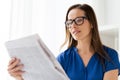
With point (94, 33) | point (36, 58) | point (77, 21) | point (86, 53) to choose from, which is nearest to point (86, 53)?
point (86, 53)

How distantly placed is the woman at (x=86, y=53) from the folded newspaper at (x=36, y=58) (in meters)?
0.14

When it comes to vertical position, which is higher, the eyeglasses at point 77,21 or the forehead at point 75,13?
the forehead at point 75,13

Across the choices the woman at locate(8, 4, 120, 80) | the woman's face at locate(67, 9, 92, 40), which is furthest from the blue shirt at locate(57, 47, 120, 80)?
the woman's face at locate(67, 9, 92, 40)

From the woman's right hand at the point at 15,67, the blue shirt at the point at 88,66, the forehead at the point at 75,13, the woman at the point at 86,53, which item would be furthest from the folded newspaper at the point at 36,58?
the forehead at the point at 75,13

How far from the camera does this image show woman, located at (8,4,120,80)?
4.18 feet

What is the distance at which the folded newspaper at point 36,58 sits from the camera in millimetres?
993

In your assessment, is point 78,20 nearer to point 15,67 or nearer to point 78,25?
point 78,25

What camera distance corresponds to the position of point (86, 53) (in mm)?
1398

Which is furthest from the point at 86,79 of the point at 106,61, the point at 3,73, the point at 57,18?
Answer: the point at 57,18

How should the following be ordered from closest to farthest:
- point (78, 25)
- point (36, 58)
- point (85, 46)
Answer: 1. point (36, 58)
2. point (78, 25)
3. point (85, 46)

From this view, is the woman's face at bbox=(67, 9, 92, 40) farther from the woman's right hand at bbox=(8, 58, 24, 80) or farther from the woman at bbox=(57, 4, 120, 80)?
the woman's right hand at bbox=(8, 58, 24, 80)

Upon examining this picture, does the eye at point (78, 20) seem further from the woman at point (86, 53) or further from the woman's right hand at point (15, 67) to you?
the woman's right hand at point (15, 67)

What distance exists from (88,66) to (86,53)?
0.10 m

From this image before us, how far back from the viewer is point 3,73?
70.1 inches
